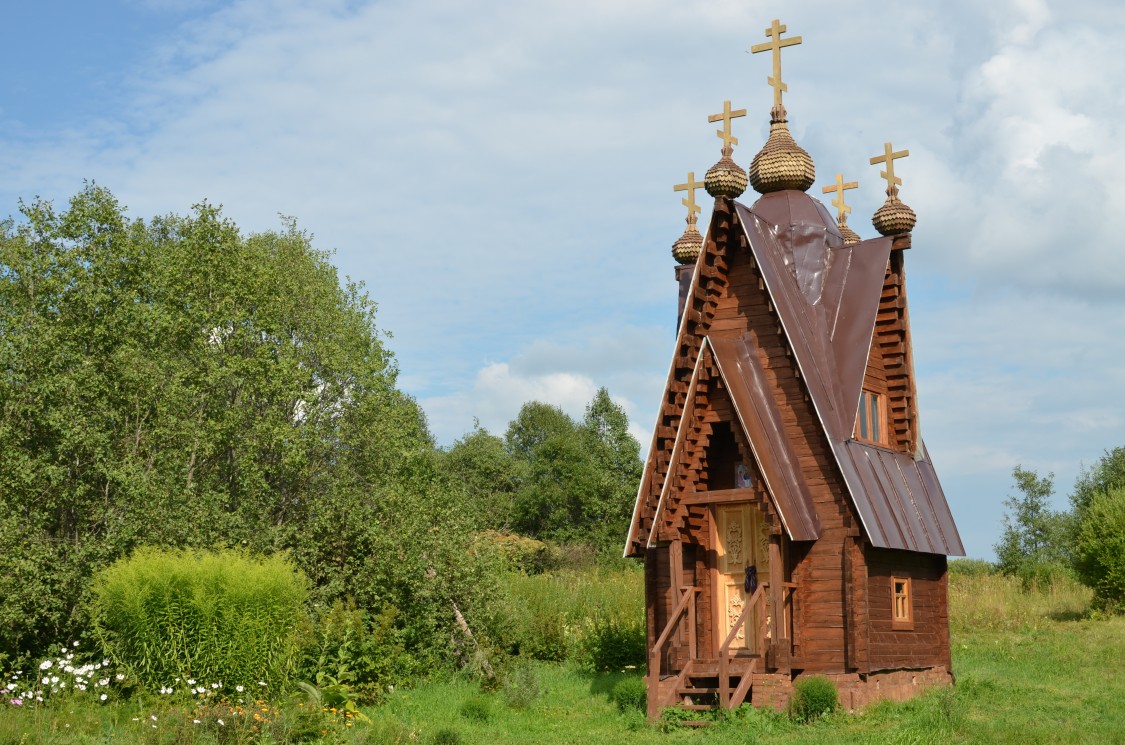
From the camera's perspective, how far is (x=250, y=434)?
22.0m

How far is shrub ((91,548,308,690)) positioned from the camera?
1562cm

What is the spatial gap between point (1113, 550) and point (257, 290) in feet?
63.4

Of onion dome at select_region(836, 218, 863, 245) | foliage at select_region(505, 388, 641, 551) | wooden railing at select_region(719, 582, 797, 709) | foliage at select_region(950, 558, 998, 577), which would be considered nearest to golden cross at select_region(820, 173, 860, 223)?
onion dome at select_region(836, 218, 863, 245)

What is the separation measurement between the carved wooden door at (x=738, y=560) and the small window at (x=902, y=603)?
2.06 meters

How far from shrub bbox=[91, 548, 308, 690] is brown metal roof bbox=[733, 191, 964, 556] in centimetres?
767

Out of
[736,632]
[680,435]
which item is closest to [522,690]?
[736,632]

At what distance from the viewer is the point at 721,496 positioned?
16656mm

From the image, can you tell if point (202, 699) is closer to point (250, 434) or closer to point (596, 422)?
point (250, 434)

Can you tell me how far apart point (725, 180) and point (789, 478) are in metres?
5.02

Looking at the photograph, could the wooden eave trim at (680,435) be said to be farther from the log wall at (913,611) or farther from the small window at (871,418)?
the log wall at (913,611)

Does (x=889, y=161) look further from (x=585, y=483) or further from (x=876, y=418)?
(x=585, y=483)

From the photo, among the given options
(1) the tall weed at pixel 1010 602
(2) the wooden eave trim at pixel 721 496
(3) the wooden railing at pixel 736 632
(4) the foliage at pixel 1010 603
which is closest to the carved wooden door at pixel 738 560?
(3) the wooden railing at pixel 736 632

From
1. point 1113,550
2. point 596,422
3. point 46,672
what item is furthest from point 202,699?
point 596,422

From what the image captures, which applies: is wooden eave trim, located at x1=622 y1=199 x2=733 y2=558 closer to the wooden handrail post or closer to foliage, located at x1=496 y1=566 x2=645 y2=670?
the wooden handrail post
